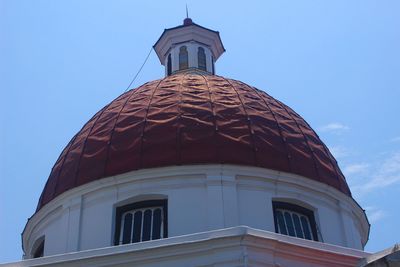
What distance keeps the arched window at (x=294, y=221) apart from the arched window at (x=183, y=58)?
10687 millimetres

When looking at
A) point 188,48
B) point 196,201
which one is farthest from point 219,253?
point 188,48

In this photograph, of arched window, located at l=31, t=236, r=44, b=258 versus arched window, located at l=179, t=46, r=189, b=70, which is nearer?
arched window, located at l=31, t=236, r=44, b=258

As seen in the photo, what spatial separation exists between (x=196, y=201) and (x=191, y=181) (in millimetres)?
585

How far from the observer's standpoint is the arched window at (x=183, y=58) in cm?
2815

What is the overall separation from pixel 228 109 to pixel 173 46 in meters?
9.23

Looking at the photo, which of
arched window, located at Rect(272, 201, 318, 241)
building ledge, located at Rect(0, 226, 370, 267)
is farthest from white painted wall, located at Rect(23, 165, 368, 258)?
building ledge, located at Rect(0, 226, 370, 267)

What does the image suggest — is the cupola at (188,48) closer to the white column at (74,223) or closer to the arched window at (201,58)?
the arched window at (201,58)

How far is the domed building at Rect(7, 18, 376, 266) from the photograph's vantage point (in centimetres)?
1795

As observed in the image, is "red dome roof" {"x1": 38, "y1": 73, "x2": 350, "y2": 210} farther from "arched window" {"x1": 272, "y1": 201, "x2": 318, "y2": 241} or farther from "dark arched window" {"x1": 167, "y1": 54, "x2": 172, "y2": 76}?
"dark arched window" {"x1": 167, "y1": 54, "x2": 172, "y2": 76}

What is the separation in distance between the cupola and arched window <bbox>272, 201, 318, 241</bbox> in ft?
33.8

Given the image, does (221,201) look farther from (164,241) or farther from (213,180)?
(164,241)

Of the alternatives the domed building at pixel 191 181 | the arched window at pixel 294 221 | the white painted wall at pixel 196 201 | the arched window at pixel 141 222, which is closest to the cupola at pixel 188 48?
the domed building at pixel 191 181

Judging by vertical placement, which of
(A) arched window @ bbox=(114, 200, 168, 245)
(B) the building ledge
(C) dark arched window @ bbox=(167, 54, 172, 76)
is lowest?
(B) the building ledge

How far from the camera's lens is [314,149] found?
2055 centimetres
